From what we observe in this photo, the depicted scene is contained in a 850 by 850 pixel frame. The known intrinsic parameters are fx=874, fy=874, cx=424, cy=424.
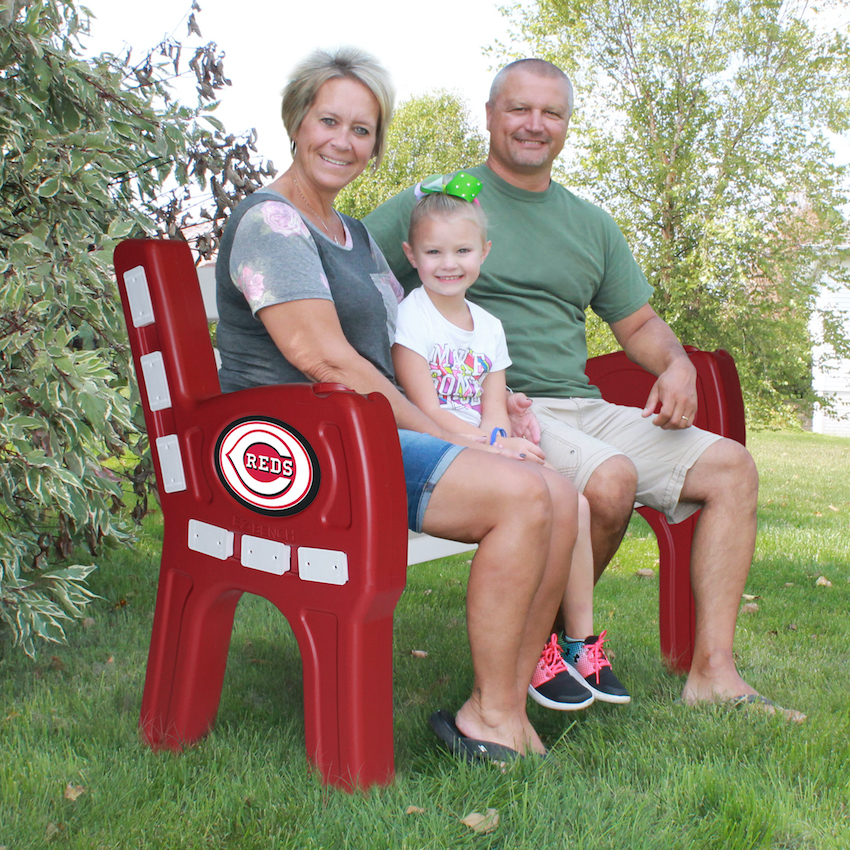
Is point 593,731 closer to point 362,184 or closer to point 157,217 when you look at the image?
point 157,217

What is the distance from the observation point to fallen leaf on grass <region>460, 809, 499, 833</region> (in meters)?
1.67

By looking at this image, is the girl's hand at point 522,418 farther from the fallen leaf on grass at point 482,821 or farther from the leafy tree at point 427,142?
the leafy tree at point 427,142

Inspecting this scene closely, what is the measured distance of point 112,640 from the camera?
9.86 ft

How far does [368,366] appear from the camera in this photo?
6.53ft

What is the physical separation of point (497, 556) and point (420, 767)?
54cm

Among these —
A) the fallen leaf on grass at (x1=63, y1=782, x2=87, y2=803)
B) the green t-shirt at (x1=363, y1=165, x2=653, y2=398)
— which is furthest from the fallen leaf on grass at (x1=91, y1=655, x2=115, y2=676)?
the green t-shirt at (x1=363, y1=165, x2=653, y2=398)

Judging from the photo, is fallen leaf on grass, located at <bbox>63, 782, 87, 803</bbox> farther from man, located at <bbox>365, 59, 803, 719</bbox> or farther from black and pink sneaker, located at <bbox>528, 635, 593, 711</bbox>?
man, located at <bbox>365, 59, 803, 719</bbox>

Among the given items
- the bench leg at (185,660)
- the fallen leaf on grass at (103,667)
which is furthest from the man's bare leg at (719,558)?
the fallen leaf on grass at (103,667)

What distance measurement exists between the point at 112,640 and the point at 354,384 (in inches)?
63.6

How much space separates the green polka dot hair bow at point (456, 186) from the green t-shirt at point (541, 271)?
23 cm

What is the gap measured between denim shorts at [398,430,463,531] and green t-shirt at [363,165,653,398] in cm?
94

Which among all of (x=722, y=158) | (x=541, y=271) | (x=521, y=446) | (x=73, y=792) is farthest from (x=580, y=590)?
(x=722, y=158)

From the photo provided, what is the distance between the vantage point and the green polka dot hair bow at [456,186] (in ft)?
8.11

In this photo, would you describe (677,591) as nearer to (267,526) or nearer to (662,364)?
(662,364)
